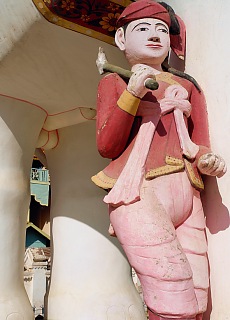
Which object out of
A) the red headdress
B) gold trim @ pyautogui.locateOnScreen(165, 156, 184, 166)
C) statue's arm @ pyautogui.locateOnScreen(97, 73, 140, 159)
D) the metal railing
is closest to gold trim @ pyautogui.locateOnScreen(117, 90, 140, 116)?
statue's arm @ pyautogui.locateOnScreen(97, 73, 140, 159)

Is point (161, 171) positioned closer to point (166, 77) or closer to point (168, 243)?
point (168, 243)

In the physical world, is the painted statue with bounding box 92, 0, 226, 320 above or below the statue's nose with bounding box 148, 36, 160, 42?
below

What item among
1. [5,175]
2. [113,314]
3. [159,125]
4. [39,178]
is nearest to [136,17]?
[159,125]

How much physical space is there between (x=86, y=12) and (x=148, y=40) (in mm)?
563

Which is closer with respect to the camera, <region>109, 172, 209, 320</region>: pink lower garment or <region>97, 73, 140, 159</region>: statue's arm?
<region>109, 172, 209, 320</region>: pink lower garment

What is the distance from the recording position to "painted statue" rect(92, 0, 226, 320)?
136cm

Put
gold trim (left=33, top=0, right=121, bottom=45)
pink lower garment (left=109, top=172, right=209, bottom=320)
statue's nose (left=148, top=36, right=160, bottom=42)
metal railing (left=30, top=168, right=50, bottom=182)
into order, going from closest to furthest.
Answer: pink lower garment (left=109, top=172, right=209, bottom=320) < statue's nose (left=148, top=36, right=160, bottom=42) < gold trim (left=33, top=0, right=121, bottom=45) < metal railing (left=30, top=168, right=50, bottom=182)

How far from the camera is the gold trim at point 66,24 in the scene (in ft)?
6.55

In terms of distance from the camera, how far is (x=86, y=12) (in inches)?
80.3

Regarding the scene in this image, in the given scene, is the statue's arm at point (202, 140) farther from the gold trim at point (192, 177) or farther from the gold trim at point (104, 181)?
the gold trim at point (104, 181)

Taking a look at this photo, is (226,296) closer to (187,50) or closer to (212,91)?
(212,91)

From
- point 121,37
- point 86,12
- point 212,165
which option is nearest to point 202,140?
point 212,165

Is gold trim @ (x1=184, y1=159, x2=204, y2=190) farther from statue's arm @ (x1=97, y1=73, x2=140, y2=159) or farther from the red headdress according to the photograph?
the red headdress

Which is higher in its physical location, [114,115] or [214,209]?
[114,115]
